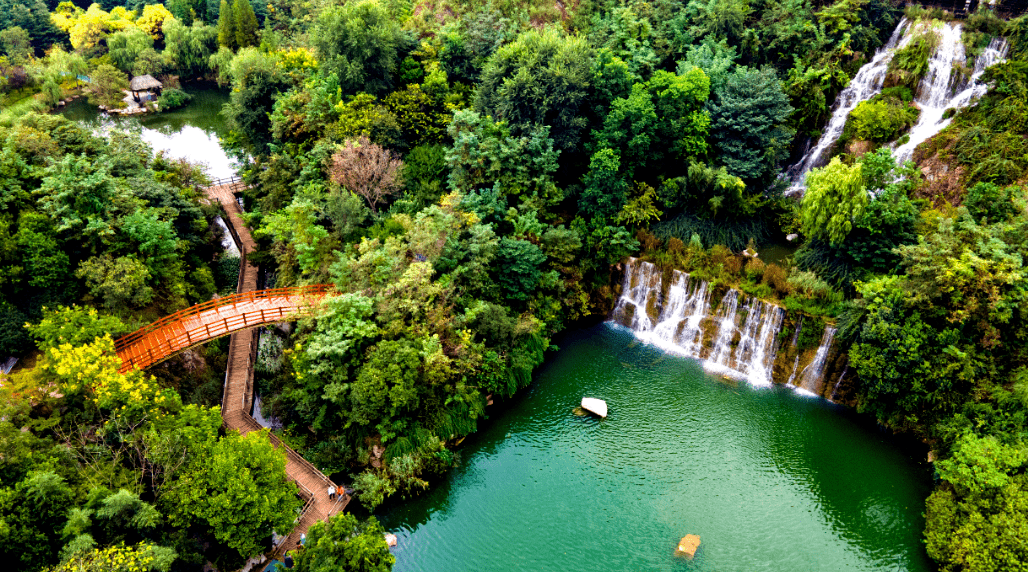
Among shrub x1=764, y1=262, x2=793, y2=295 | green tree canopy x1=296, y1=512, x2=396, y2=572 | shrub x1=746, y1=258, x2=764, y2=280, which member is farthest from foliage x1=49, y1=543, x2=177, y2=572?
shrub x1=764, y1=262, x2=793, y2=295

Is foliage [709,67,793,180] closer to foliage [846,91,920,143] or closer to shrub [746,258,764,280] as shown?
foliage [846,91,920,143]

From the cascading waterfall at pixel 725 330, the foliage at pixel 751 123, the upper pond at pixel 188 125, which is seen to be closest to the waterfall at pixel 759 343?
the cascading waterfall at pixel 725 330

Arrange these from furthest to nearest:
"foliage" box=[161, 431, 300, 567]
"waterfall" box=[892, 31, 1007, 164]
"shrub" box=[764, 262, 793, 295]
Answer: "waterfall" box=[892, 31, 1007, 164], "shrub" box=[764, 262, 793, 295], "foliage" box=[161, 431, 300, 567]

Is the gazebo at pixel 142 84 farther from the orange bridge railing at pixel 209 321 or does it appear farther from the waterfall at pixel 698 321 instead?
the waterfall at pixel 698 321

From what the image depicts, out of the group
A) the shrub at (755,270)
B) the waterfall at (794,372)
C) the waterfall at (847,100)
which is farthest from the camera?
the waterfall at (847,100)

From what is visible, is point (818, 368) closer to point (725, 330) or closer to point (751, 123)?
point (725, 330)

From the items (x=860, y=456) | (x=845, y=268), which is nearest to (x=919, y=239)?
(x=845, y=268)

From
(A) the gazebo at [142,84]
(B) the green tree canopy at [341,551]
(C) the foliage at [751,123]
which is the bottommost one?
(B) the green tree canopy at [341,551]

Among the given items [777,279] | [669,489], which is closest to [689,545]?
[669,489]
